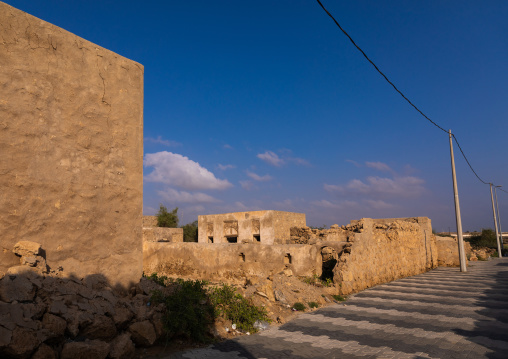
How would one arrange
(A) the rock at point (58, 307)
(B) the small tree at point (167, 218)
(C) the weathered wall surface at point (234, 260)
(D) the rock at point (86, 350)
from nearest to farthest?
(D) the rock at point (86, 350)
(A) the rock at point (58, 307)
(C) the weathered wall surface at point (234, 260)
(B) the small tree at point (167, 218)

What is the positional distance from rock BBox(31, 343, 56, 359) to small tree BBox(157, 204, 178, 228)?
31547mm

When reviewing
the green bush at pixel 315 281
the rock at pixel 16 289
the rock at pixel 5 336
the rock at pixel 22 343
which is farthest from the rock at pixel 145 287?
the green bush at pixel 315 281

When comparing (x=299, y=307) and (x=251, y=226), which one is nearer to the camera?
(x=299, y=307)

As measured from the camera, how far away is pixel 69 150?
4.71m

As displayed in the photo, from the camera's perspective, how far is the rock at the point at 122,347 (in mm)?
4035

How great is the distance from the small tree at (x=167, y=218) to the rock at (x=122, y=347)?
101 ft

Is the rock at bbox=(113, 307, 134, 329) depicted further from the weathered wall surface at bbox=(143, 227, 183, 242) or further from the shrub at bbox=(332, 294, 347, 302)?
the weathered wall surface at bbox=(143, 227, 183, 242)

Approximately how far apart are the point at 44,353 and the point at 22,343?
0.81 feet

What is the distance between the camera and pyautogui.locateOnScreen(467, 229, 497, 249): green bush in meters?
39.4

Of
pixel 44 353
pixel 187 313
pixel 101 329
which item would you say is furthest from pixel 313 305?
pixel 44 353

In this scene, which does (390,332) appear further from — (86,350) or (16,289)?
(16,289)

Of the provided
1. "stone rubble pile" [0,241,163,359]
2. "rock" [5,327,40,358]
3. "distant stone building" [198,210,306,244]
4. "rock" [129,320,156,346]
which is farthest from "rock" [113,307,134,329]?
"distant stone building" [198,210,306,244]

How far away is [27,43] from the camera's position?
4473 mm

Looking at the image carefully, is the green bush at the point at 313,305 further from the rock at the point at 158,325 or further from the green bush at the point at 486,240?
the green bush at the point at 486,240
